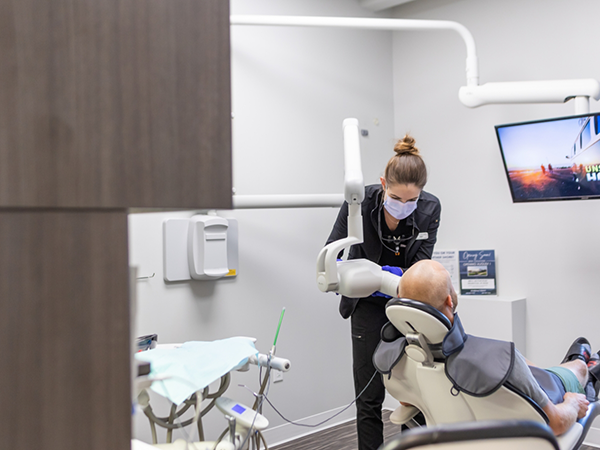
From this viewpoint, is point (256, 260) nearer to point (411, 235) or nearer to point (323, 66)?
point (411, 235)

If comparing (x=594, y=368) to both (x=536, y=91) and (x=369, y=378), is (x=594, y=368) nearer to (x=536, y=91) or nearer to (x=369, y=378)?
(x=369, y=378)

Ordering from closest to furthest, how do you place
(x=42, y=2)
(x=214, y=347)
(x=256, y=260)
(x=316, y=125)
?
(x=42, y=2), (x=214, y=347), (x=256, y=260), (x=316, y=125)

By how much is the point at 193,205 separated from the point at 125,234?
0.22ft

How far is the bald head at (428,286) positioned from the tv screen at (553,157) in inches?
56.1

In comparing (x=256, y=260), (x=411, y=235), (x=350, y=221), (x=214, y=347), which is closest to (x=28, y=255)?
(x=214, y=347)

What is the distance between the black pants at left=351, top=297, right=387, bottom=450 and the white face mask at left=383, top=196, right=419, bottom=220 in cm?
41

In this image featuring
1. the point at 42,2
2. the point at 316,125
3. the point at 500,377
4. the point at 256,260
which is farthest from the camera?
the point at 316,125

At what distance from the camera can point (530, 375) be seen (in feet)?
5.43

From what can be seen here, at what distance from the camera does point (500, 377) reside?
1.55m

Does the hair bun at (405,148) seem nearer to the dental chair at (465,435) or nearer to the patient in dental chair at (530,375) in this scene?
the patient in dental chair at (530,375)

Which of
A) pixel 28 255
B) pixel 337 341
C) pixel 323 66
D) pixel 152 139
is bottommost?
pixel 337 341


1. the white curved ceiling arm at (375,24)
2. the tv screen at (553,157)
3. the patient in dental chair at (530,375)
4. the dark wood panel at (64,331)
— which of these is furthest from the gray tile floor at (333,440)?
the dark wood panel at (64,331)

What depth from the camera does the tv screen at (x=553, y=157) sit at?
2711 mm

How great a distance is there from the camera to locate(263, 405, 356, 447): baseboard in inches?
133
